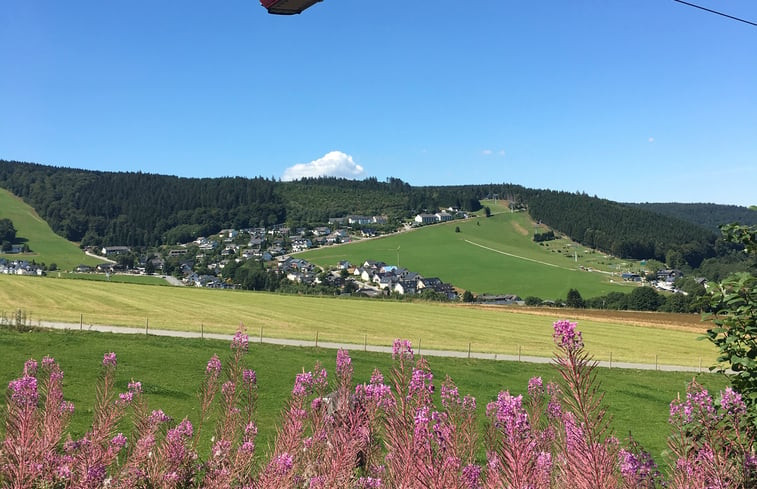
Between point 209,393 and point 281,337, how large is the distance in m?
42.3

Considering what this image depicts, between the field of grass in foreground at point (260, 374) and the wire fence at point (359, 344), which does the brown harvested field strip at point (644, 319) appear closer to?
the wire fence at point (359, 344)

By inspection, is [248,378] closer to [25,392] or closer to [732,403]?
[25,392]

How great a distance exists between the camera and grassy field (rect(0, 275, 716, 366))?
49188 millimetres

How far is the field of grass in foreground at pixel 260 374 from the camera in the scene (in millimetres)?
19516

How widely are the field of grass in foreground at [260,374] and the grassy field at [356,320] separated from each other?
10300 mm

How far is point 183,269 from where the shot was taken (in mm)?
185625

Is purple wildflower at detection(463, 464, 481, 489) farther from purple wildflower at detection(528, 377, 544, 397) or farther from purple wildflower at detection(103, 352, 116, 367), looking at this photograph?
purple wildflower at detection(103, 352, 116, 367)

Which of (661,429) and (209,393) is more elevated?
(209,393)

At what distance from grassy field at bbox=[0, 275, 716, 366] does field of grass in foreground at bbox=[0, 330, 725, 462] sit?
10.3 m

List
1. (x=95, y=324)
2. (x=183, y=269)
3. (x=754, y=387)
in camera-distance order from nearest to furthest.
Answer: (x=754, y=387) < (x=95, y=324) < (x=183, y=269)

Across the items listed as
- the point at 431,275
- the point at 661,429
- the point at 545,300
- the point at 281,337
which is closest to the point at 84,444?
the point at 661,429

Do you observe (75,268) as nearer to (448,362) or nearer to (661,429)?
(448,362)

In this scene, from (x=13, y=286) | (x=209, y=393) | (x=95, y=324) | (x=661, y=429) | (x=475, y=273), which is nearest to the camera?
(x=209, y=393)

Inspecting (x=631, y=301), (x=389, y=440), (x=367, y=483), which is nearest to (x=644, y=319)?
(x=631, y=301)
